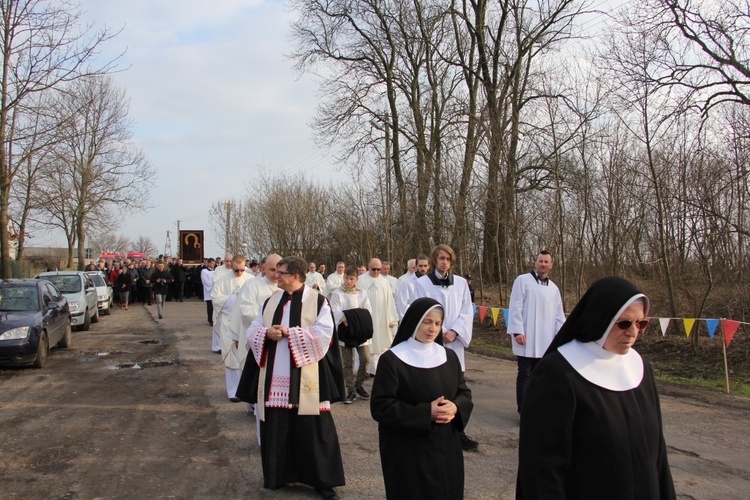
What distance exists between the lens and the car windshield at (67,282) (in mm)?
18097

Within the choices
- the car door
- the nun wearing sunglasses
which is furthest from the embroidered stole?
the car door

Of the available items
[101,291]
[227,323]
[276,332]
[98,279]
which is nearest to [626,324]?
[276,332]

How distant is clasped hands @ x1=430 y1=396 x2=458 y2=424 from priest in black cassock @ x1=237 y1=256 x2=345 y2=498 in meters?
1.85

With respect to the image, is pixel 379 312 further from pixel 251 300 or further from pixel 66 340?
pixel 66 340

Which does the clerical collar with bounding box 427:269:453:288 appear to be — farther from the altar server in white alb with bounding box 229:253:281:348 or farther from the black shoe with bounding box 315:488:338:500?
the black shoe with bounding box 315:488:338:500

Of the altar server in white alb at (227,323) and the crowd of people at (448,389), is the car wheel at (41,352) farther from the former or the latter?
the crowd of people at (448,389)

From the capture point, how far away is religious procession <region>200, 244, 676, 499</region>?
92.8 inches

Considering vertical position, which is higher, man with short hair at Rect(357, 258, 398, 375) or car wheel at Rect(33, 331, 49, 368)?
man with short hair at Rect(357, 258, 398, 375)

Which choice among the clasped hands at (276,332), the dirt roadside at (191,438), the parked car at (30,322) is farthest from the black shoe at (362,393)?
the parked car at (30,322)

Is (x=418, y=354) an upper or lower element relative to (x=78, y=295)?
upper

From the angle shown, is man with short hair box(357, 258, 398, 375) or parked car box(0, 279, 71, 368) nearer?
man with short hair box(357, 258, 398, 375)

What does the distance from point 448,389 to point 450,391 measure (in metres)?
0.02

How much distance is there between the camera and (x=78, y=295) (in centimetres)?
1755

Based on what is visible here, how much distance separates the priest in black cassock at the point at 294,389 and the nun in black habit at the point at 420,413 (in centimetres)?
153
